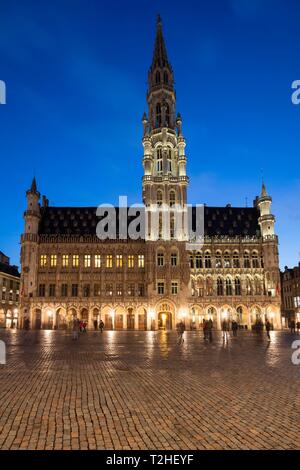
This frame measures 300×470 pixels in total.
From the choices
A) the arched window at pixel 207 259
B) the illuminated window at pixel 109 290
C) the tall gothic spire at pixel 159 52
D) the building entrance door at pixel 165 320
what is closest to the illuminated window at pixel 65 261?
the illuminated window at pixel 109 290

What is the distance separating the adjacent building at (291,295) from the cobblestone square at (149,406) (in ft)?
210

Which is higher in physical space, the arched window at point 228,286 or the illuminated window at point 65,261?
the illuminated window at point 65,261

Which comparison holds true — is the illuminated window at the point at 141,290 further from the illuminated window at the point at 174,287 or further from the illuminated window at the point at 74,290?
the illuminated window at the point at 74,290

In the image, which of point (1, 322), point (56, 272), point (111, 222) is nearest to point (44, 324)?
point (56, 272)

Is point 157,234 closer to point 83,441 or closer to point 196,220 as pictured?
point 196,220

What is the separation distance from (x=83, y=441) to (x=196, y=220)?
208ft

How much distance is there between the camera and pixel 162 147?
228ft

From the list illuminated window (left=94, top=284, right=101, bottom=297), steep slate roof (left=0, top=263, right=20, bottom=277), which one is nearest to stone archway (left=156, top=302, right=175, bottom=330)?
illuminated window (left=94, top=284, right=101, bottom=297)

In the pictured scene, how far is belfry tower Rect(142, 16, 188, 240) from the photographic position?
65.3 m

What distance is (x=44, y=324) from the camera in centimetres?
6006

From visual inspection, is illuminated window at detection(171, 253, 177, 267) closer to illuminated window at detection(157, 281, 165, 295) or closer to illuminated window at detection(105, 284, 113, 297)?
illuminated window at detection(157, 281, 165, 295)

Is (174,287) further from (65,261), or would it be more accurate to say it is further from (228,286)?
(65,261)

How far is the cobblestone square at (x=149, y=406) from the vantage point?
250 inches
